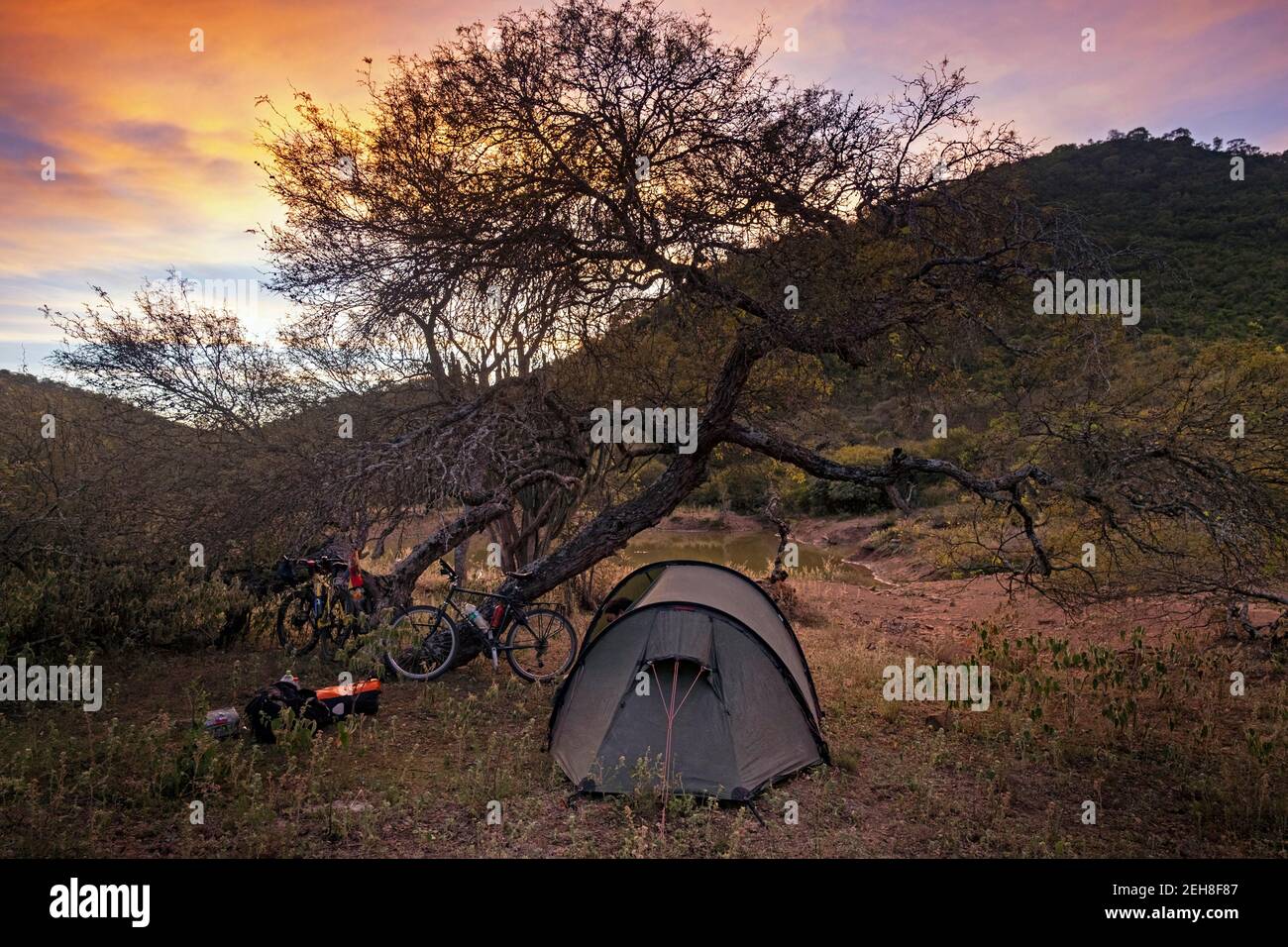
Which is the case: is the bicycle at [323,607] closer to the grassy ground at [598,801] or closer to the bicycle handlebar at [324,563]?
the bicycle handlebar at [324,563]

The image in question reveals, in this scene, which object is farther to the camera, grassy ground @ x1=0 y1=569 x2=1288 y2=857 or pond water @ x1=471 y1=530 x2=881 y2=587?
pond water @ x1=471 y1=530 x2=881 y2=587

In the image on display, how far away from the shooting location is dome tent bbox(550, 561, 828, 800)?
573 centimetres

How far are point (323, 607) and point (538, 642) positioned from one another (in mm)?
2377

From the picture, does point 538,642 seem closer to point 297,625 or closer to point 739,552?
point 297,625

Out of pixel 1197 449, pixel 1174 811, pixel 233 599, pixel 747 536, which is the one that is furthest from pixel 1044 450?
pixel 747 536

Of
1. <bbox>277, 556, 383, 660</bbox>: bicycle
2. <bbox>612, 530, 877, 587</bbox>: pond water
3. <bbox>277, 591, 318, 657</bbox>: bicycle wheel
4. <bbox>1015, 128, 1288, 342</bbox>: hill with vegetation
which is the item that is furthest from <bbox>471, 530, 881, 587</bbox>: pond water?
<bbox>1015, 128, 1288, 342</bbox>: hill with vegetation

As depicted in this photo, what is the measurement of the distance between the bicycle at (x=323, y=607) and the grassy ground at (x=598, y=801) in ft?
1.21

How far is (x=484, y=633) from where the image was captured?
843cm

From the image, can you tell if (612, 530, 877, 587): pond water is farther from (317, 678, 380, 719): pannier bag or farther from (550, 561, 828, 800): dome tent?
(550, 561, 828, 800): dome tent

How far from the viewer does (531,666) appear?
8.82 meters

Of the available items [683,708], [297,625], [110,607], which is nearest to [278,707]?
[297,625]

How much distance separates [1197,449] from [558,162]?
6.40 metres

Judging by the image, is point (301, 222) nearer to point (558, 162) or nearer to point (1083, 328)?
point (558, 162)

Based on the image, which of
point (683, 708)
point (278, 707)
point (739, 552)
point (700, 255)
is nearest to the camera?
point (683, 708)
